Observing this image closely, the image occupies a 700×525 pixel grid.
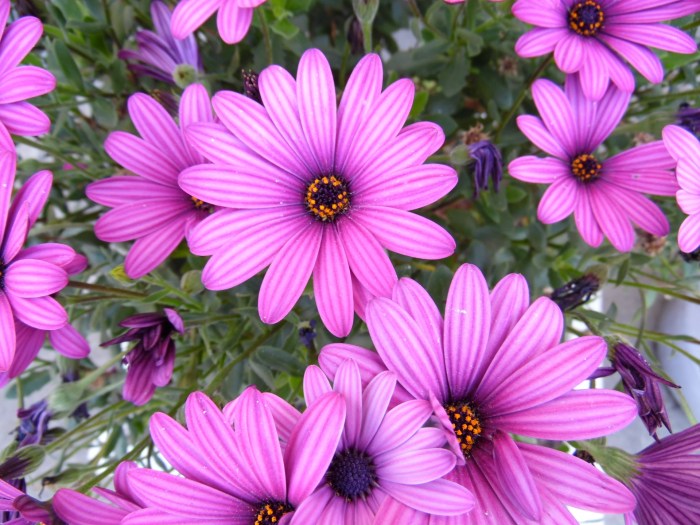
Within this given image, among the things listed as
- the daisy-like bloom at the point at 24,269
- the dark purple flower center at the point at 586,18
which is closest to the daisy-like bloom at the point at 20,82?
the daisy-like bloom at the point at 24,269

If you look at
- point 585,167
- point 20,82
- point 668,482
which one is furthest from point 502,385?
point 20,82

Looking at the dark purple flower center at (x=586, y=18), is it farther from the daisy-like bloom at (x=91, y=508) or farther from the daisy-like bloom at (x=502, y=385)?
the daisy-like bloom at (x=91, y=508)

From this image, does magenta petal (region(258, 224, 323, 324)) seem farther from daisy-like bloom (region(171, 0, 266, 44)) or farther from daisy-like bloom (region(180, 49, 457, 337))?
daisy-like bloom (region(171, 0, 266, 44))

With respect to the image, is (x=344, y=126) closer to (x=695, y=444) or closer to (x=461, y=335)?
(x=461, y=335)

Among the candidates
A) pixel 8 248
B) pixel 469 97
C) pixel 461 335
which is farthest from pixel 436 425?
pixel 469 97

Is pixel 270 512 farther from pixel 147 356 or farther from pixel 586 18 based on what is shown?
pixel 586 18

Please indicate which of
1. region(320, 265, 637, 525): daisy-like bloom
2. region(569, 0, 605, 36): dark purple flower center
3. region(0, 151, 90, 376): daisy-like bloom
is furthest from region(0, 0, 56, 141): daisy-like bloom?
region(569, 0, 605, 36): dark purple flower center

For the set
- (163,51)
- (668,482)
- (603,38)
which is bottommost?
(668,482)
